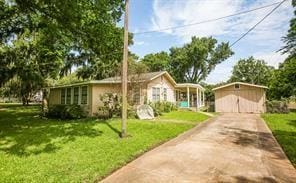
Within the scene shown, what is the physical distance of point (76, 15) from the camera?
902 cm

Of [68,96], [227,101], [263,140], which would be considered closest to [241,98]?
[227,101]

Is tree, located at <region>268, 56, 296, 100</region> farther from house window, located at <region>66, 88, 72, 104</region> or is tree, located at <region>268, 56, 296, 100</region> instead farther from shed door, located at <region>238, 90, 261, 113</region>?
house window, located at <region>66, 88, 72, 104</region>

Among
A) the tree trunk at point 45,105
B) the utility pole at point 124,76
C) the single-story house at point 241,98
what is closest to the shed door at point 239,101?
the single-story house at point 241,98

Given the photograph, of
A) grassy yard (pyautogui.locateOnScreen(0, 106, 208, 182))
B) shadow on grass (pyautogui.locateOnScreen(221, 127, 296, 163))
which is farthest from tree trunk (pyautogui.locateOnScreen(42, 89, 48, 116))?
shadow on grass (pyautogui.locateOnScreen(221, 127, 296, 163))

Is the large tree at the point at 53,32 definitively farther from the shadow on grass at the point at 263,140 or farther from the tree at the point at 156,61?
the tree at the point at 156,61

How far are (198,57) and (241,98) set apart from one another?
26247mm

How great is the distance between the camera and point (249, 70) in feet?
200

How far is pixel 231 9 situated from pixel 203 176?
13.6m

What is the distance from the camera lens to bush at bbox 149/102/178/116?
18284 millimetres

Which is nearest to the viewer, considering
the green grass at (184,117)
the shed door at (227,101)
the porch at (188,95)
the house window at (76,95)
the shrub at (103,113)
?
the green grass at (184,117)

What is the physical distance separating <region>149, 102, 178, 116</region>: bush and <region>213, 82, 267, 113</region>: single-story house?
198 inches

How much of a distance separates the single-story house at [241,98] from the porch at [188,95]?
9.87 feet

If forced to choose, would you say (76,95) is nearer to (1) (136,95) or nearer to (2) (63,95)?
(2) (63,95)

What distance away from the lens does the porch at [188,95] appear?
1007 inches
